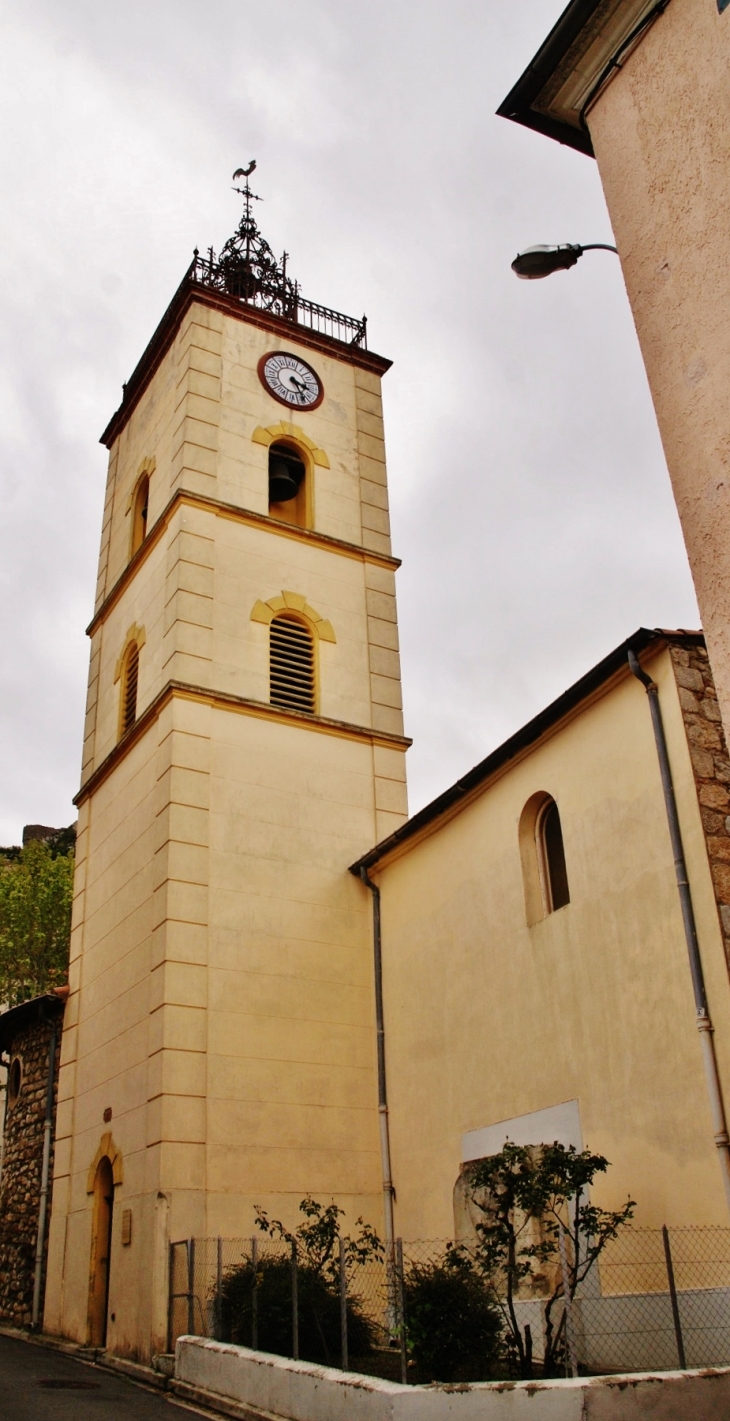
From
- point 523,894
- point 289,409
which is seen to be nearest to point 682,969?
point 523,894

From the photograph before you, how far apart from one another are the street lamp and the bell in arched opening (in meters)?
13.6

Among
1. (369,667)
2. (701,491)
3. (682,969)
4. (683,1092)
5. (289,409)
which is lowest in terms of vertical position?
(683,1092)

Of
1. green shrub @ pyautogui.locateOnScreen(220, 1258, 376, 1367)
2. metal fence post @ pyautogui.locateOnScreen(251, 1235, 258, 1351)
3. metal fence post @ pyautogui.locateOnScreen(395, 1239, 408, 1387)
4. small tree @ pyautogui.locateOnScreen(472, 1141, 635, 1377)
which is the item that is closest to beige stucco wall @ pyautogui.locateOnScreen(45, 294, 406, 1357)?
green shrub @ pyautogui.locateOnScreen(220, 1258, 376, 1367)

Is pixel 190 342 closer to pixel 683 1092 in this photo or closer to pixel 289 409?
pixel 289 409

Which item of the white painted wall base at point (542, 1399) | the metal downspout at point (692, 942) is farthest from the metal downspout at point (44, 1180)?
the metal downspout at point (692, 942)

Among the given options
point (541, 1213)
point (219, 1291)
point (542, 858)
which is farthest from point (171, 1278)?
point (542, 858)

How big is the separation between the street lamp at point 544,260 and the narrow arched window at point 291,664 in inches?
443

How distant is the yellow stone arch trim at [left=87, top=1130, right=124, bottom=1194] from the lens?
15.8 m

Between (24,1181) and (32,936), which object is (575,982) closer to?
(24,1181)

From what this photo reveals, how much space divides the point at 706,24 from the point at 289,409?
1594 cm

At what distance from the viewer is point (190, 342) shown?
21.4 metres

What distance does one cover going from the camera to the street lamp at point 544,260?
25.6 ft

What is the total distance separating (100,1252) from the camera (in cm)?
1620

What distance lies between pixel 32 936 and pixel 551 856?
21.1 m
